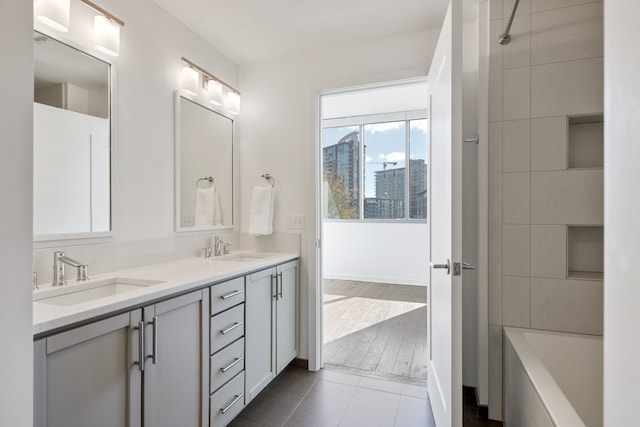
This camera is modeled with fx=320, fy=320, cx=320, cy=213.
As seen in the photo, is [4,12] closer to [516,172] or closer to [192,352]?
[192,352]

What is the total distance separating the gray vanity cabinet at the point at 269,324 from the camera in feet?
6.20

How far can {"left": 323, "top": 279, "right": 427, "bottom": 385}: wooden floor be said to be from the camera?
96.6 inches

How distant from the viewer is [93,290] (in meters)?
1.47

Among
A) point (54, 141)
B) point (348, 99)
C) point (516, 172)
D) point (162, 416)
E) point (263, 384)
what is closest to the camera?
point (162, 416)

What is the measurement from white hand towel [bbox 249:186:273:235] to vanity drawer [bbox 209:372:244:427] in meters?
1.06

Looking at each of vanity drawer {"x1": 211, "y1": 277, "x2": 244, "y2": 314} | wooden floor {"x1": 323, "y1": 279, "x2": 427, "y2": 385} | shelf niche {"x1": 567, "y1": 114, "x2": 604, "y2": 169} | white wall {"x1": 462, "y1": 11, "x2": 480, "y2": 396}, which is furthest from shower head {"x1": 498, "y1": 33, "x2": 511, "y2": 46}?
wooden floor {"x1": 323, "y1": 279, "x2": 427, "y2": 385}

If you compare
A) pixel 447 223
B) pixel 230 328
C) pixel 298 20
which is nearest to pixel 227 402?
pixel 230 328

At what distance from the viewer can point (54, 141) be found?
4.73ft

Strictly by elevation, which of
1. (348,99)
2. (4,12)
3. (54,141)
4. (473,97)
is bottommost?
A: (54,141)

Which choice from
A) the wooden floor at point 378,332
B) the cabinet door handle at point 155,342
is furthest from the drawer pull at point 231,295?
the wooden floor at point 378,332

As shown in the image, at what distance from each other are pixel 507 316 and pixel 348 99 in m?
3.62

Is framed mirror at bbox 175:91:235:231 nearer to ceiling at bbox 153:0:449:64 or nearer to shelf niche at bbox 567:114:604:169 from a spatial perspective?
ceiling at bbox 153:0:449:64
